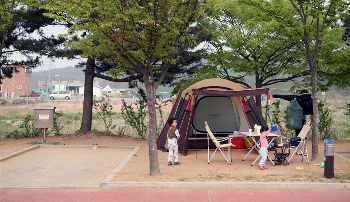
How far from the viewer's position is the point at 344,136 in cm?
2058

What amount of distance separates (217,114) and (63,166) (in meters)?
6.05

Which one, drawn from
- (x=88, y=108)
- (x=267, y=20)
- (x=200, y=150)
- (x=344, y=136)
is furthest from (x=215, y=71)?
(x=344, y=136)

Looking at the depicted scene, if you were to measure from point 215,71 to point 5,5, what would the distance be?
806 centimetres

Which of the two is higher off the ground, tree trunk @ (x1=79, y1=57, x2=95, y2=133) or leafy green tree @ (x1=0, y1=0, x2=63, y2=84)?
leafy green tree @ (x1=0, y1=0, x2=63, y2=84)

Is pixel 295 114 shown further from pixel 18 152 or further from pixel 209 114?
pixel 18 152

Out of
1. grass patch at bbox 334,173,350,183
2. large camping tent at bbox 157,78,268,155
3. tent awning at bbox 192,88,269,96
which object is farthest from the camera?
large camping tent at bbox 157,78,268,155

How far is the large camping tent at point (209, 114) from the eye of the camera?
576 inches

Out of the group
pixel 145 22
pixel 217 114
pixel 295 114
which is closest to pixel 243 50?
pixel 217 114

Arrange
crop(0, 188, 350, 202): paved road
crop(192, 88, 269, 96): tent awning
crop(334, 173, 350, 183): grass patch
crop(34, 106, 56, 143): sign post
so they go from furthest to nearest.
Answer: crop(34, 106, 56, 143): sign post → crop(192, 88, 269, 96): tent awning → crop(334, 173, 350, 183): grass patch → crop(0, 188, 350, 202): paved road

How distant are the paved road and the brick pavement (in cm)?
55

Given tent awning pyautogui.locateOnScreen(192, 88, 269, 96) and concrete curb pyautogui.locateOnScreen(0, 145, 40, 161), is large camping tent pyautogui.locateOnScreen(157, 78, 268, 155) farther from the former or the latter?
concrete curb pyautogui.locateOnScreen(0, 145, 40, 161)

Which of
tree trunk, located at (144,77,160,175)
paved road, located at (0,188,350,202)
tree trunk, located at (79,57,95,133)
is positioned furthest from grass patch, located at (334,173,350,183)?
tree trunk, located at (79,57,95,133)

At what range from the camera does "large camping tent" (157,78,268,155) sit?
14.6 meters

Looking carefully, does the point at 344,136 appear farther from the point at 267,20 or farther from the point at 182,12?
the point at 182,12
